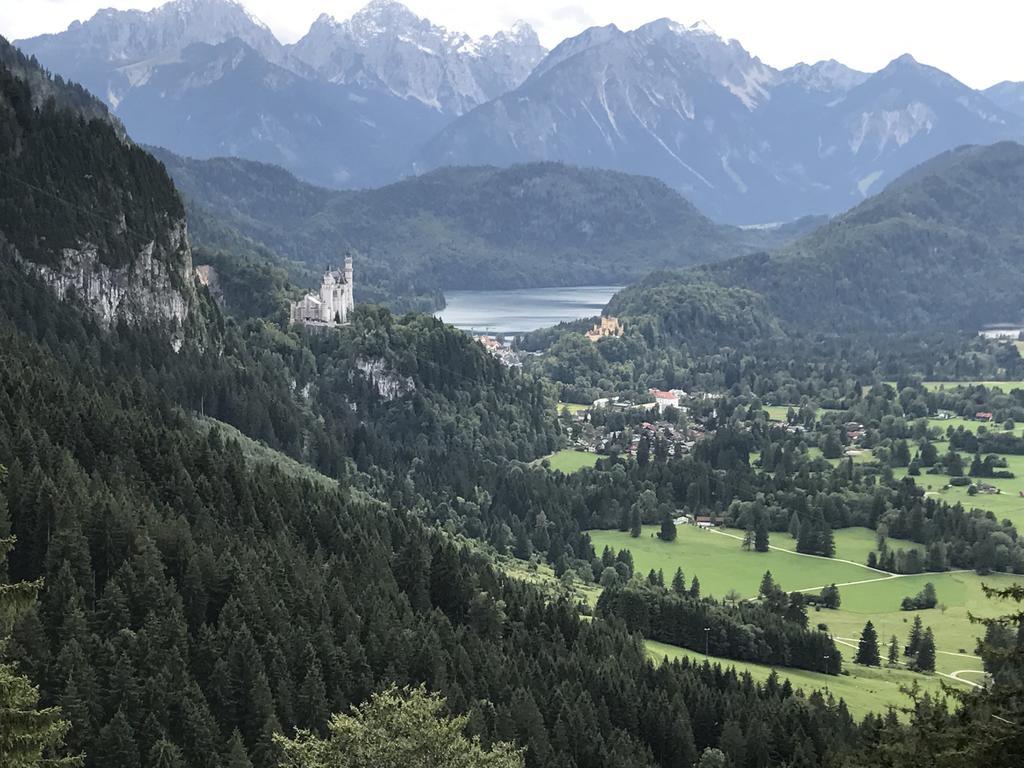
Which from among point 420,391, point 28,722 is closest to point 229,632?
point 28,722

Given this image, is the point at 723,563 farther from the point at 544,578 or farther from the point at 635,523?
the point at 544,578

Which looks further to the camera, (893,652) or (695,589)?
(695,589)

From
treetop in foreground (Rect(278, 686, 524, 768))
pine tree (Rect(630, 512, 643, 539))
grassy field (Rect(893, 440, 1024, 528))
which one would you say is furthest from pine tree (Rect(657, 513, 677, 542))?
treetop in foreground (Rect(278, 686, 524, 768))

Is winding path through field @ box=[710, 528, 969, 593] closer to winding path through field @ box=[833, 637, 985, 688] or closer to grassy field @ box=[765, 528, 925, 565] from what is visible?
grassy field @ box=[765, 528, 925, 565]

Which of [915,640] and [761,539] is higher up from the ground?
[915,640]

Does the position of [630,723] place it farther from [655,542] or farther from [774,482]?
[774,482]

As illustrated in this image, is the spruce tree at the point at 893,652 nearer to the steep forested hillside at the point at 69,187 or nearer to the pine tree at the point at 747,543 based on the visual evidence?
the pine tree at the point at 747,543

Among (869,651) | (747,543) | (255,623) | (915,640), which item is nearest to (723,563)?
(747,543)
